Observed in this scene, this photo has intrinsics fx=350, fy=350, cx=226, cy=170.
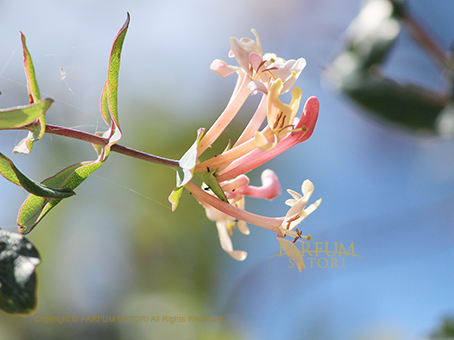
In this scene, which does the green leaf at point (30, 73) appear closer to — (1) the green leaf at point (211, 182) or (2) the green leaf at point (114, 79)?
(2) the green leaf at point (114, 79)

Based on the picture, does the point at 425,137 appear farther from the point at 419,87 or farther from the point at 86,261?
the point at 86,261

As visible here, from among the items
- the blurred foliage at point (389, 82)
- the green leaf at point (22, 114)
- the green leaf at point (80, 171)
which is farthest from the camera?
the blurred foliage at point (389, 82)

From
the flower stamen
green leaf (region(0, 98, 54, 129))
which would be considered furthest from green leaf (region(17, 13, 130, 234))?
the flower stamen

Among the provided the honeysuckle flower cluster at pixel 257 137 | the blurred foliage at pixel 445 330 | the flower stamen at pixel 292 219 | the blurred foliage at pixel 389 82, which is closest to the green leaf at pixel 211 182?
the honeysuckle flower cluster at pixel 257 137

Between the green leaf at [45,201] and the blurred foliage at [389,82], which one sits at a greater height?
the blurred foliage at [389,82]

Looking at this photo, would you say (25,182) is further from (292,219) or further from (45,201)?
(292,219)

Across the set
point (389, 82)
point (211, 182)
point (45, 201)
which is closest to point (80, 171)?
point (45, 201)

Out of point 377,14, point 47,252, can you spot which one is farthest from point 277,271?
point 47,252
